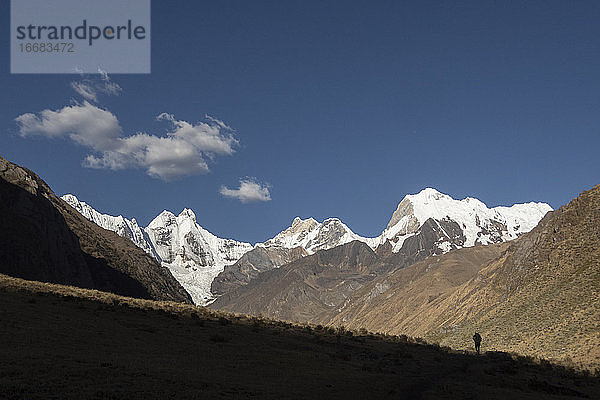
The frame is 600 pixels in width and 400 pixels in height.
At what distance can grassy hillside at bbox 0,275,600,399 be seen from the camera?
1569cm

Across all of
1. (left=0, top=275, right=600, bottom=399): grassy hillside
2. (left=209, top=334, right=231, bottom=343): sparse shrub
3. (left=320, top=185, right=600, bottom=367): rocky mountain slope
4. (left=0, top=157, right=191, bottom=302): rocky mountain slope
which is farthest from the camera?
(left=0, top=157, right=191, bottom=302): rocky mountain slope

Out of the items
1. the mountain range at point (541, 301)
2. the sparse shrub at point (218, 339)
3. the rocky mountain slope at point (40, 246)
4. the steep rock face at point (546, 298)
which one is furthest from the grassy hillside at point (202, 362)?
the rocky mountain slope at point (40, 246)

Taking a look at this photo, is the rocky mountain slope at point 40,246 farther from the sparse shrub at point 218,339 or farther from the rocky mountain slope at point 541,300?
the rocky mountain slope at point 541,300

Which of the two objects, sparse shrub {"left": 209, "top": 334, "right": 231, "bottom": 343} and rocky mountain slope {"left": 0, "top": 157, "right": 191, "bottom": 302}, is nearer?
sparse shrub {"left": 209, "top": 334, "right": 231, "bottom": 343}

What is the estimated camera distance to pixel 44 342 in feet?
65.5

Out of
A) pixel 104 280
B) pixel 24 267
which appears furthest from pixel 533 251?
pixel 24 267

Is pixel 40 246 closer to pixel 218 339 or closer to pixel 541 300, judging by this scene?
pixel 218 339

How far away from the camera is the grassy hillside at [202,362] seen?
51.5 feet

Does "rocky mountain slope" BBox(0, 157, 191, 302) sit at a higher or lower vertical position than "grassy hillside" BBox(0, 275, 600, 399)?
higher

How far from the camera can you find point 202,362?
69.5ft

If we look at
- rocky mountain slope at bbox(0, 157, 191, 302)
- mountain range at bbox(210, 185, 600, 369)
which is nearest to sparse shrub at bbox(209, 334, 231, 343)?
mountain range at bbox(210, 185, 600, 369)

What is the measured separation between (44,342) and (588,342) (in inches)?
2196

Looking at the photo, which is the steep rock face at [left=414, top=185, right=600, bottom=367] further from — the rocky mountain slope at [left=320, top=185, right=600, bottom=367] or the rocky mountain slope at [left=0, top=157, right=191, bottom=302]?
the rocky mountain slope at [left=0, top=157, right=191, bottom=302]

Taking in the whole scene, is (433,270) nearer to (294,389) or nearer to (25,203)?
(25,203)
